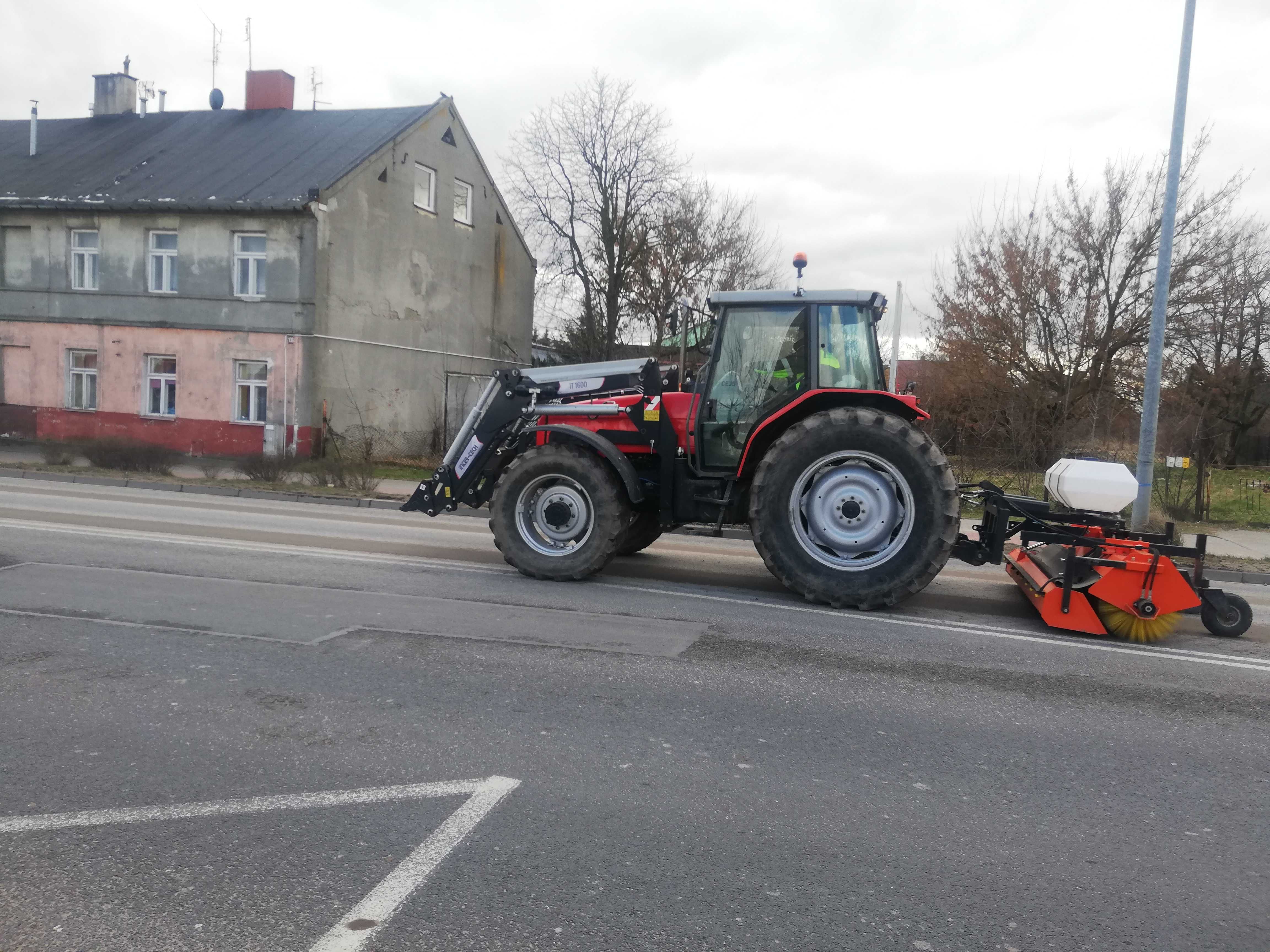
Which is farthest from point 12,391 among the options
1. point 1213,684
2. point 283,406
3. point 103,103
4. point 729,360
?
point 1213,684

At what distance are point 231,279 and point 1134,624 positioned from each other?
886 inches

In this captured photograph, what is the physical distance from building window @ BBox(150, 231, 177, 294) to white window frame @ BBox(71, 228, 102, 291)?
157cm

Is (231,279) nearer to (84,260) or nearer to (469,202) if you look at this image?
(84,260)

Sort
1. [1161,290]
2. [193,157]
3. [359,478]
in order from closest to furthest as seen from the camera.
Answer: [1161,290], [359,478], [193,157]

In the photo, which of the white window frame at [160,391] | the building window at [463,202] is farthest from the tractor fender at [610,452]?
the building window at [463,202]

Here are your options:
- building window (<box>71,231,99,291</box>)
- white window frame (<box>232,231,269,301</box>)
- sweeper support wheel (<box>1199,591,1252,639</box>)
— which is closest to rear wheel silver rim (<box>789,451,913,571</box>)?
sweeper support wheel (<box>1199,591,1252,639</box>)

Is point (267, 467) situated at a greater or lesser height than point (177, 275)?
lesser

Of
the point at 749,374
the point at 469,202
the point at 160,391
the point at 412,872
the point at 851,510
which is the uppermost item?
the point at 469,202

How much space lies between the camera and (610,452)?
8188 mm

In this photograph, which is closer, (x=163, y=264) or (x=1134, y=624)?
(x=1134, y=624)

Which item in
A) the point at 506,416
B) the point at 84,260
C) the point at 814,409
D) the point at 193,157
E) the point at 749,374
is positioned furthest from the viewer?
the point at 193,157

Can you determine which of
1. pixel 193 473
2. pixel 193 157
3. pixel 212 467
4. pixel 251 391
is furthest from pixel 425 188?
pixel 212 467

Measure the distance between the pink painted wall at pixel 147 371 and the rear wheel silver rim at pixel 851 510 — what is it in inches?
731

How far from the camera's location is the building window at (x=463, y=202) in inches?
1137
